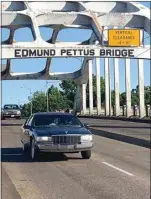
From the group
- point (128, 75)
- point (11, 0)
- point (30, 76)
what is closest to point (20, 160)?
point (11, 0)

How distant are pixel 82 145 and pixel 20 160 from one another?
79.3 inches

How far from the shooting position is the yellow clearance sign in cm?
4394

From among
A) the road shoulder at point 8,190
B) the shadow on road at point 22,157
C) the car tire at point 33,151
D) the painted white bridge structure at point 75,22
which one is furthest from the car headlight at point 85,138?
the painted white bridge structure at point 75,22

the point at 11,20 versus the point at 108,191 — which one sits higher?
the point at 11,20

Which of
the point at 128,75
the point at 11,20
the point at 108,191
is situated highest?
the point at 11,20

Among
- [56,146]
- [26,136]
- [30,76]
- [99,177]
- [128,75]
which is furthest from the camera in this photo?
[30,76]

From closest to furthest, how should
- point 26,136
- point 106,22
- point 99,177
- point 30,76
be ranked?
point 99,177, point 26,136, point 106,22, point 30,76

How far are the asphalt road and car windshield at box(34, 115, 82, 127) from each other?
1.07 metres

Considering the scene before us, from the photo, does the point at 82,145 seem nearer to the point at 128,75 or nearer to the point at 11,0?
the point at 11,0

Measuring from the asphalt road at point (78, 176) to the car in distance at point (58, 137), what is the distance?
0.38 m

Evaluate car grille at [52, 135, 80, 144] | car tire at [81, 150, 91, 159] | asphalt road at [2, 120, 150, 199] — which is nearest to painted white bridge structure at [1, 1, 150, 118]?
asphalt road at [2, 120, 150, 199]

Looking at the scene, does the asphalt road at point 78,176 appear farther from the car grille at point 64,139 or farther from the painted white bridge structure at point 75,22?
the painted white bridge structure at point 75,22

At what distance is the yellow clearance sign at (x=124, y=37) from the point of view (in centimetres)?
4394

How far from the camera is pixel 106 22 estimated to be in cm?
5025
